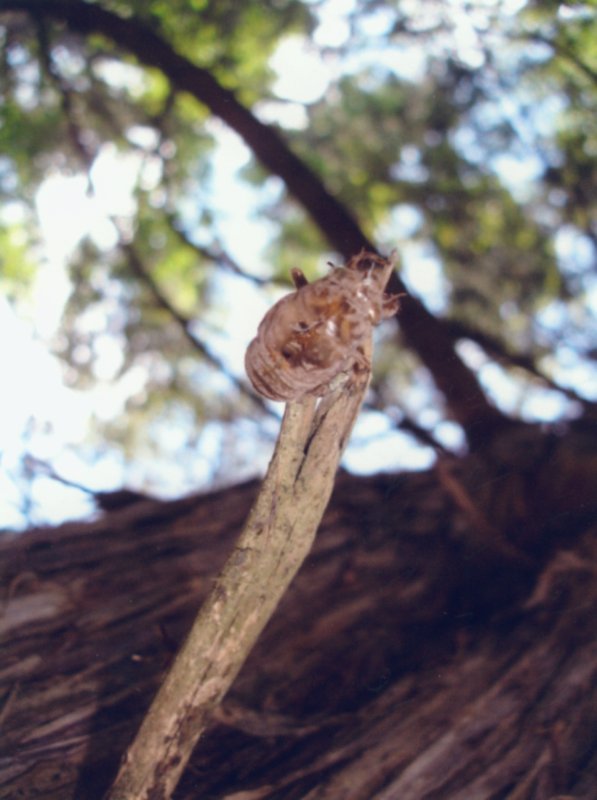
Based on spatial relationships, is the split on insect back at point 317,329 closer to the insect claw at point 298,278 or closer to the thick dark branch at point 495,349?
the insect claw at point 298,278

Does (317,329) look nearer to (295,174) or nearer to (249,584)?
(249,584)

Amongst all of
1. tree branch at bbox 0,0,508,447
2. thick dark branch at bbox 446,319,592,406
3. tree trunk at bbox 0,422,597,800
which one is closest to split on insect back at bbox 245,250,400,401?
tree trunk at bbox 0,422,597,800

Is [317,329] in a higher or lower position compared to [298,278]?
lower

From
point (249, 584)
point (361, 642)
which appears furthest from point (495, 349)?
point (249, 584)

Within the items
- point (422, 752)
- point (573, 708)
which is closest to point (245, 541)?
point (422, 752)

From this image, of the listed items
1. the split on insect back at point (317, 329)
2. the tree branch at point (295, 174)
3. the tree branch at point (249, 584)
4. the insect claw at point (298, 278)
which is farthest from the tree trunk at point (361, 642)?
the insect claw at point (298, 278)

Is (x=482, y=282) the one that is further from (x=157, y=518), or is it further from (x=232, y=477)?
(x=157, y=518)
